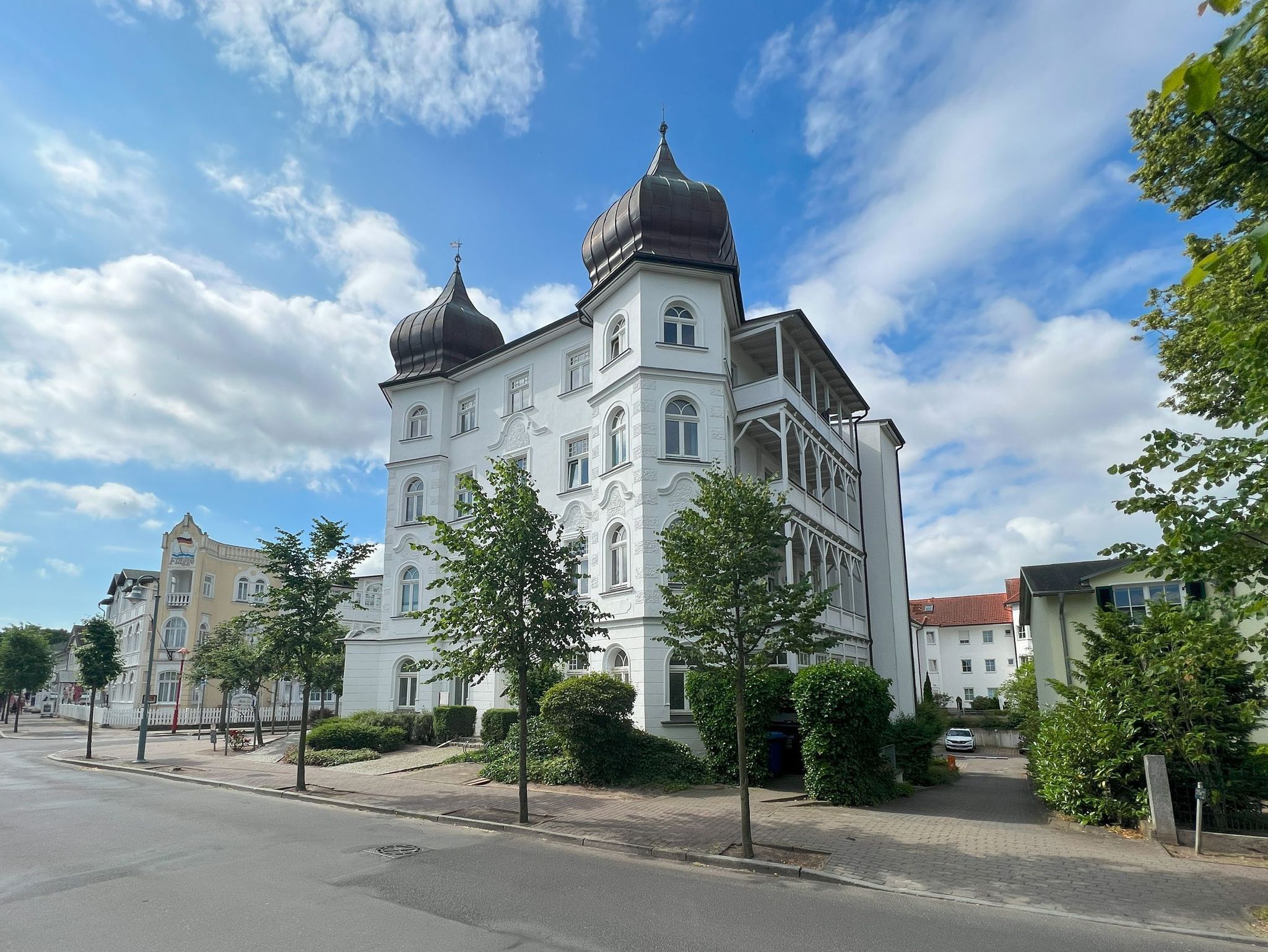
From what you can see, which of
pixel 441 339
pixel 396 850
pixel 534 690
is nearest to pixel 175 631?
pixel 441 339

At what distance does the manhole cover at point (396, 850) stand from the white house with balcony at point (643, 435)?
4918 millimetres

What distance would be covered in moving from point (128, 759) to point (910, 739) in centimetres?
2479

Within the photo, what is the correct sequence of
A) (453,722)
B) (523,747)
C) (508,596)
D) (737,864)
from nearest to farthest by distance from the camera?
(737,864), (523,747), (508,596), (453,722)

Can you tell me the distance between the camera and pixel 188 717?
1801 inches

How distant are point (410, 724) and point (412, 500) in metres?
8.76

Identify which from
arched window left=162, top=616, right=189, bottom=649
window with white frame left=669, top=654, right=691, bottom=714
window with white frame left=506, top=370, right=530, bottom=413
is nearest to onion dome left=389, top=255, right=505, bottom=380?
window with white frame left=506, top=370, right=530, bottom=413

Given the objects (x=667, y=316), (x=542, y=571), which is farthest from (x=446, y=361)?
(x=542, y=571)

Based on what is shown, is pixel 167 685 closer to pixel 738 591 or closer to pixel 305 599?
pixel 305 599

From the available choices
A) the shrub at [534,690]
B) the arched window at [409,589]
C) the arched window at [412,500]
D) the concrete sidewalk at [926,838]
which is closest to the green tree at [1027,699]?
the concrete sidewalk at [926,838]

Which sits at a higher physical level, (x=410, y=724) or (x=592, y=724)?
(x=592, y=724)

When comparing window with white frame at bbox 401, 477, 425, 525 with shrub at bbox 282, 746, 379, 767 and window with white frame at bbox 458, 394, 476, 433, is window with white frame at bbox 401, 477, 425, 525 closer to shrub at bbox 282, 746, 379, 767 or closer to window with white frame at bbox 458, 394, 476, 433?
window with white frame at bbox 458, 394, 476, 433

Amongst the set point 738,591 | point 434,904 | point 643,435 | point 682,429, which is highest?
point 682,429

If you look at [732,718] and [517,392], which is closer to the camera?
[732,718]

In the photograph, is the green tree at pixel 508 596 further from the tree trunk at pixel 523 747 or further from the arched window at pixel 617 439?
the arched window at pixel 617 439
